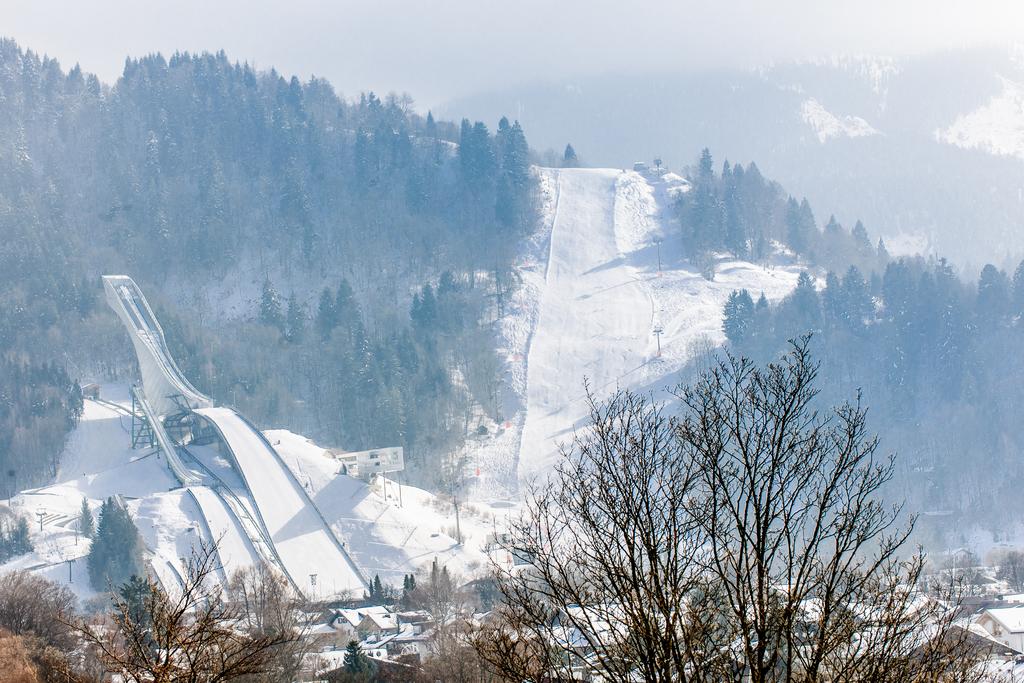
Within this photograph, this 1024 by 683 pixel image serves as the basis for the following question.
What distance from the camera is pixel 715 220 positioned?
12162 cm

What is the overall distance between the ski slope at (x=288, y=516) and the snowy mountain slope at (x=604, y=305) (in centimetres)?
1802

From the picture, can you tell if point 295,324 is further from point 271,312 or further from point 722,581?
point 722,581

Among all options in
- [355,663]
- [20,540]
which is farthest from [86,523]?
[355,663]

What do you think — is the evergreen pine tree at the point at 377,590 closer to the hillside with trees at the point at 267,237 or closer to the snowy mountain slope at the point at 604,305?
the snowy mountain slope at the point at 604,305

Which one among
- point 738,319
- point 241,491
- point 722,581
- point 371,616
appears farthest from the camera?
point 738,319

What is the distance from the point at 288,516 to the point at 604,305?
48.8 meters

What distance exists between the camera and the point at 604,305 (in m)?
112

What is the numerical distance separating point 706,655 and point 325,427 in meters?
94.5

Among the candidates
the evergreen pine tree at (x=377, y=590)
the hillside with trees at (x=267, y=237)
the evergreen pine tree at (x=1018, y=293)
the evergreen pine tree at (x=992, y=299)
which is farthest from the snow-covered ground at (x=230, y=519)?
the evergreen pine tree at (x=1018, y=293)

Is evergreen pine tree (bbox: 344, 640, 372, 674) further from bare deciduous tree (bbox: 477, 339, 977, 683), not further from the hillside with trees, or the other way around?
the hillside with trees

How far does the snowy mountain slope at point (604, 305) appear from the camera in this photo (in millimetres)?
97938

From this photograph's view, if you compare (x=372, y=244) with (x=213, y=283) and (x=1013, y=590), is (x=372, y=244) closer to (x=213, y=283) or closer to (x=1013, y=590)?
(x=213, y=283)

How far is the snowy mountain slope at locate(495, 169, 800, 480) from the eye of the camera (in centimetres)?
9794

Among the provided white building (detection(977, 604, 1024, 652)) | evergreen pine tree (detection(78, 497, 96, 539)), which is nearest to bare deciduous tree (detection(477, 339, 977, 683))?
white building (detection(977, 604, 1024, 652))
